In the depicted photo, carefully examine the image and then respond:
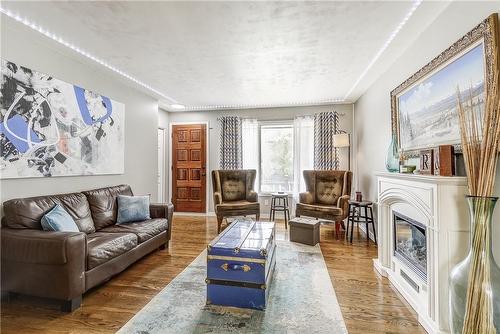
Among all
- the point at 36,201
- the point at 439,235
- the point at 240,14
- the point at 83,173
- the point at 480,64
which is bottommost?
the point at 439,235

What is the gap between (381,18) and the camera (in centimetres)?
208

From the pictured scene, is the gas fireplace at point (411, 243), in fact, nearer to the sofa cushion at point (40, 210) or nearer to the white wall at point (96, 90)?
the sofa cushion at point (40, 210)

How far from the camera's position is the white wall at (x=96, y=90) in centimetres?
225

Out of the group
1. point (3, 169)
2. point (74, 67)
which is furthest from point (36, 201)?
point (74, 67)

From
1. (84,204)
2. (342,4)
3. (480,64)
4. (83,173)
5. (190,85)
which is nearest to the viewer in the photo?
(480,64)

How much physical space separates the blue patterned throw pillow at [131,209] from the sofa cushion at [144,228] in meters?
0.09

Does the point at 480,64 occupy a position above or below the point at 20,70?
below

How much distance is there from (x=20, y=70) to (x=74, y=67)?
664 mm

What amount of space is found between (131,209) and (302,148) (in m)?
3.43

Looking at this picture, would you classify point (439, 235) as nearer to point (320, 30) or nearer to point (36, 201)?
point (320, 30)

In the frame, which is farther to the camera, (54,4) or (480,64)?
(54,4)

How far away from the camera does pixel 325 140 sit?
4910 millimetres

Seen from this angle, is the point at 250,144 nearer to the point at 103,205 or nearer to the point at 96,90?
the point at 96,90

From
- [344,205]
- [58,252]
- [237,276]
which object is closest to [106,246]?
[58,252]
